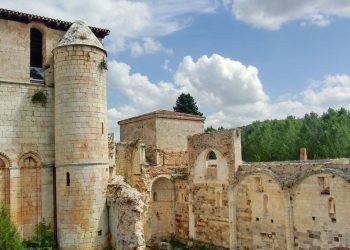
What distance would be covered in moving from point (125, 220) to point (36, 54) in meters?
8.32

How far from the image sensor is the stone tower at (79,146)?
47.0 ft

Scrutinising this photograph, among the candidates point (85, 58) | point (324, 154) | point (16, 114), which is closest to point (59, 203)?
point (16, 114)

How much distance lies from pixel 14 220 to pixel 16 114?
412 cm

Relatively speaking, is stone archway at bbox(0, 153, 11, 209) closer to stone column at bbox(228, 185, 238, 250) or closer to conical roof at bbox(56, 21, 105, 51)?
conical roof at bbox(56, 21, 105, 51)

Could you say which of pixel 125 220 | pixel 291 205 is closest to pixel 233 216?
pixel 291 205

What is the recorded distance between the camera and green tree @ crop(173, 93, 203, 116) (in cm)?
4459

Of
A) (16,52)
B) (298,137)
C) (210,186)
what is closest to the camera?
(16,52)

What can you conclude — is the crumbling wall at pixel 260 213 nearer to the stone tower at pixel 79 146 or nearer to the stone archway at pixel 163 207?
the stone archway at pixel 163 207

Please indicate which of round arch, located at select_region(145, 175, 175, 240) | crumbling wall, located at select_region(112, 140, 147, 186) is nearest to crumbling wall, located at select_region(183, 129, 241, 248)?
round arch, located at select_region(145, 175, 175, 240)

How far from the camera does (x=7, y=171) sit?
14.6m

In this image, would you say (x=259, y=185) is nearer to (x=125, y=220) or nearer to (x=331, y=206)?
(x=331, y=206)

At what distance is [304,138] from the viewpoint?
1502 inches

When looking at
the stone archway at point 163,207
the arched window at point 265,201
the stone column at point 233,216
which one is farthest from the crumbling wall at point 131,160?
the arched window at point 265,201

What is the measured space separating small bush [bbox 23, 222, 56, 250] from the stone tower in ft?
1.34
